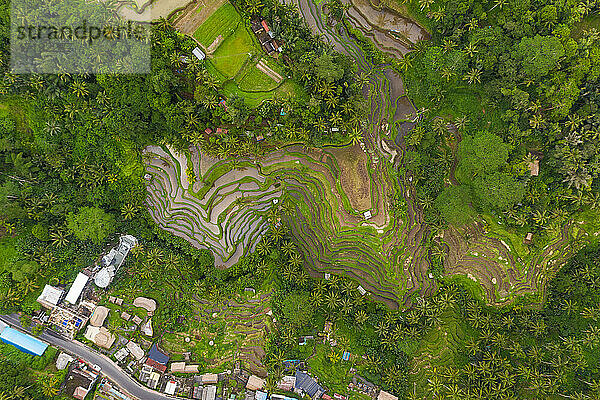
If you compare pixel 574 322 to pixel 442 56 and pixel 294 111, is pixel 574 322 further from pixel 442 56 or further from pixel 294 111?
pixel 294 111

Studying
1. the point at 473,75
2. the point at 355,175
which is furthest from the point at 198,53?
the point at 473,75

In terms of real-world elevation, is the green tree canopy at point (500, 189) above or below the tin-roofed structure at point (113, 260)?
above

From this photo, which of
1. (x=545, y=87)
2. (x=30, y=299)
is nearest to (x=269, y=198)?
(x=30, y=299)

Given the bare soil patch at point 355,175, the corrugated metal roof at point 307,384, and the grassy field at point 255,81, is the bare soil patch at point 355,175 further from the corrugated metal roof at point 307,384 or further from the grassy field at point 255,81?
the corrugated metal roof at point 307,384

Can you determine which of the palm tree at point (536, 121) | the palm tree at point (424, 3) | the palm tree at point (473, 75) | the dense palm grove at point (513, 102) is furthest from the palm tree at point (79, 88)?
the palm tree at point (536, 121)

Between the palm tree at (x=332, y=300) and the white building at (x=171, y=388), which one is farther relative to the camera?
the palm tree at (x=332, y=300)

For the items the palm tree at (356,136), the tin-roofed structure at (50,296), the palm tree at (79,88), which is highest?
the palm tree at (356,136)
